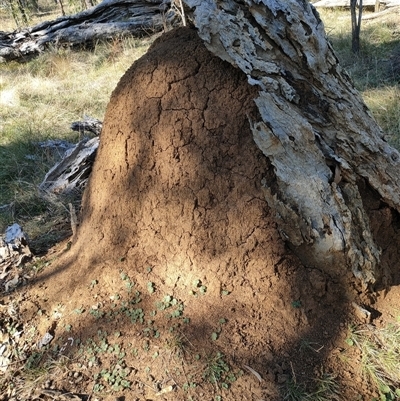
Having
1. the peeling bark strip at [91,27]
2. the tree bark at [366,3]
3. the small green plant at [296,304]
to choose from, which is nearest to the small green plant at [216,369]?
the small green plant at [296,304]

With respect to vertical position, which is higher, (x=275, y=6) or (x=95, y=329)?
(x=275, y=6)

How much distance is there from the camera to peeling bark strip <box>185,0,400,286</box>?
1.82 m

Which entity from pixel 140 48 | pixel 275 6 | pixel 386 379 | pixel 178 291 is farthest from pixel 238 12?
pixel 140 48

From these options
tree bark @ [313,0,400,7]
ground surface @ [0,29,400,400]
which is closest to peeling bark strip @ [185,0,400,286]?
ground surface @ [0,29,400,400]

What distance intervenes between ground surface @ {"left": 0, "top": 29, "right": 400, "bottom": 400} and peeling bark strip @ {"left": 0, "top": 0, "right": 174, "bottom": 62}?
7.58 metres

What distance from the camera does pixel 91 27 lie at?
910 cm

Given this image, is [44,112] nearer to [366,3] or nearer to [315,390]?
[315,390]

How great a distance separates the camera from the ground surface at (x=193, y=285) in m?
1.82

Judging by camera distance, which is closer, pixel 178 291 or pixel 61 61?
pixel 178 291

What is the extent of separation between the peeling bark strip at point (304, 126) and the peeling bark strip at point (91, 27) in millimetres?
7687

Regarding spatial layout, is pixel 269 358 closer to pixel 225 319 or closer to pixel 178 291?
pixel 225 319

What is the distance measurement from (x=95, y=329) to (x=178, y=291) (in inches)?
17.9

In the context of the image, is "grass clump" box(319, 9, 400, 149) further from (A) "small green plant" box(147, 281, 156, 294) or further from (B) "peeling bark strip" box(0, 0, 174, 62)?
(B) "peeling bark strip" box(0, 0, 174, 62)

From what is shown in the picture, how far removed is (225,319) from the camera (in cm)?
193
